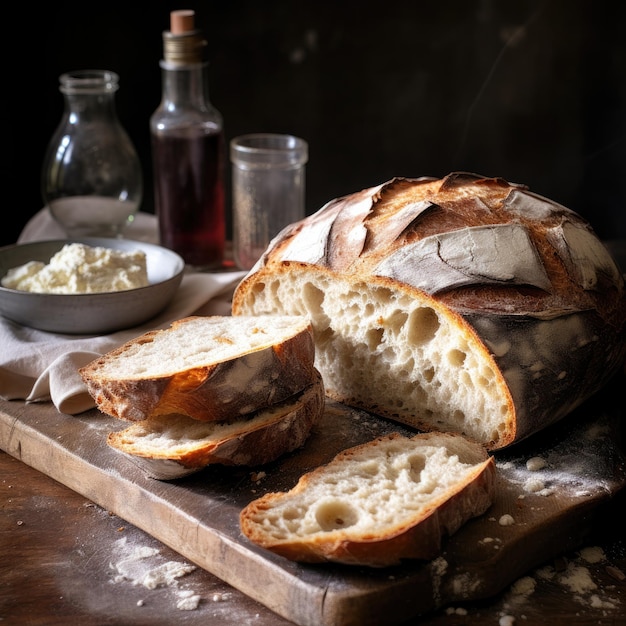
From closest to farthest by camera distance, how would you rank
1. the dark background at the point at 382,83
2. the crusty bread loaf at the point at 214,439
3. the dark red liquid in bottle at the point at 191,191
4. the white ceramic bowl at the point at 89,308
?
1. the crusty bread loaf at the point at 214,439
2. the white ceramic bowl at the point at 89,308
3. the dark red liquid in bottle at the point at 191,191
4. the dark background at the point at 382,83

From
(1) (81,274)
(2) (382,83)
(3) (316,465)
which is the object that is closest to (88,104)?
(1) (81,274)

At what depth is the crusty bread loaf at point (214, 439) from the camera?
199 cm

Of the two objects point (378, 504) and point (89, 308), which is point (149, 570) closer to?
point (378, 504)

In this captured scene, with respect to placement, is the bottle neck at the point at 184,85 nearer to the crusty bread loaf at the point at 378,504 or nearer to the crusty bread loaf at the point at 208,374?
the crusty bread loaf at the point at 208,374

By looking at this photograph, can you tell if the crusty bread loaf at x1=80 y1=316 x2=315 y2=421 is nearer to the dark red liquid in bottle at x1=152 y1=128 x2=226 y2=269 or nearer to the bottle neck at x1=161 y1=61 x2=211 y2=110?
the dark red liquid in bottle at x1=152 y1=128 x2=226 y2=269

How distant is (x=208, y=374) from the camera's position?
2.02 meters

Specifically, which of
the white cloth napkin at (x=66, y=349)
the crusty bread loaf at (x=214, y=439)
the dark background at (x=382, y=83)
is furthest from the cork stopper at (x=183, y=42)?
the crusty bread loaf at (x=214, y=439)

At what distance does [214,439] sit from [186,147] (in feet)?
5.28

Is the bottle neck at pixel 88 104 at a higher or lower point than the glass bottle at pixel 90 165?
higher

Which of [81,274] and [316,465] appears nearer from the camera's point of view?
[316,465]

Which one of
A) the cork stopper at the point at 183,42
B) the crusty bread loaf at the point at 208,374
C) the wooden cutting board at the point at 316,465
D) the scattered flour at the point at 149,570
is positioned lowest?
the scattered flour at the point at 149,570

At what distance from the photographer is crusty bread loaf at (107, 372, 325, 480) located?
6.51ft

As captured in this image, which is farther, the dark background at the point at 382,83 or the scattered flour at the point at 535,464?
the dark background at the point at 382,83

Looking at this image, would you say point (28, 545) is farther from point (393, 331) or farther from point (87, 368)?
point (393, 331)
